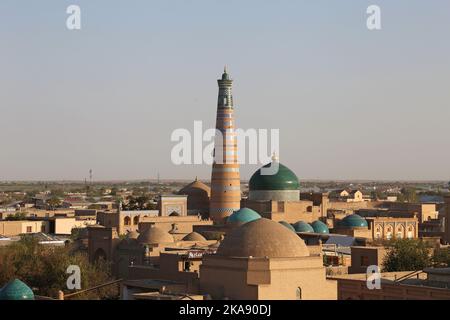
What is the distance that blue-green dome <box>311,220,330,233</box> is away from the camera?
45.8 meters

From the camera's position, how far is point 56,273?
33719mm

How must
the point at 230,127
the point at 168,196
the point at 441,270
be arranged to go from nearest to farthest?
the point at 441,270 → the point at 230,127 → the point at 168,196

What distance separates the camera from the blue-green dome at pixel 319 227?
45.8 meters

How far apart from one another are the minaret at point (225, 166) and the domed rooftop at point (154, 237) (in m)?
10.4

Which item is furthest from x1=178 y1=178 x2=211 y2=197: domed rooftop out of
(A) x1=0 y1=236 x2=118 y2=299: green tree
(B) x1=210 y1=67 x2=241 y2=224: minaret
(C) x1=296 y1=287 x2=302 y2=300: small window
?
(C) x1=296 y1=287 x2=302 y2=300: small window

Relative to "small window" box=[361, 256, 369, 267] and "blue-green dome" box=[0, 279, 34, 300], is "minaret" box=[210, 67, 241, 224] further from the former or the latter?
"blue-green dome" box=[0, 279, 34, 300]

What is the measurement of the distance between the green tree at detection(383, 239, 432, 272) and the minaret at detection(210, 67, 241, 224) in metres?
14.3
